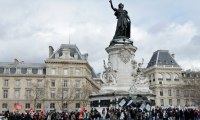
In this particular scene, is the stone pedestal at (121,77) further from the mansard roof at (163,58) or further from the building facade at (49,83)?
the mansard roof at (163,58)

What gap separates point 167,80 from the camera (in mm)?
83312

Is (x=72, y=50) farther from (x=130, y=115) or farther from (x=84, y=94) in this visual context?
(x=130, y=115)

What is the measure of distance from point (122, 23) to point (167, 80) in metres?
55.4

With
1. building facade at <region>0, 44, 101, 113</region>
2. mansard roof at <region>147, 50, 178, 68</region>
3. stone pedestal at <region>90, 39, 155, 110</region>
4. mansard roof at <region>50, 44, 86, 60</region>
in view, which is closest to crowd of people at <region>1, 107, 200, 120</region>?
stone pedestal at <region>90, 39, 155, 110</region>

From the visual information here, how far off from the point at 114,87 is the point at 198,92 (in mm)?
40747

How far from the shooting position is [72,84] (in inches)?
2613

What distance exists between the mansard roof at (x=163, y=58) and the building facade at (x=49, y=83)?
92.1 ft

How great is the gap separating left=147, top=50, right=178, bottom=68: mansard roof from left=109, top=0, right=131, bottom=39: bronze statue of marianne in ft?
176

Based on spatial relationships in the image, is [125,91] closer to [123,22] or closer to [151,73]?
[123,22]

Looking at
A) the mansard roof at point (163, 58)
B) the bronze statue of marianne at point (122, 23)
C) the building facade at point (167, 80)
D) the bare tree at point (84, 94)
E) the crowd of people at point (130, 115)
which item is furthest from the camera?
the mansard roof at point (163, 58)

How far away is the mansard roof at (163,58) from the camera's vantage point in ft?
278

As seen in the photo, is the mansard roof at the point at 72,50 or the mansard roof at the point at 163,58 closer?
the mansard roof at the point at 72,50

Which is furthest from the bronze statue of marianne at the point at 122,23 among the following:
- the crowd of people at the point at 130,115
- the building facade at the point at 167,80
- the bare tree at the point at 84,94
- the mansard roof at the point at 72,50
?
the building facade at the point at 167,80

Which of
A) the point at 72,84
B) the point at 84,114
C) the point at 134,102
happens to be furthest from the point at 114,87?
the point at 72,84
